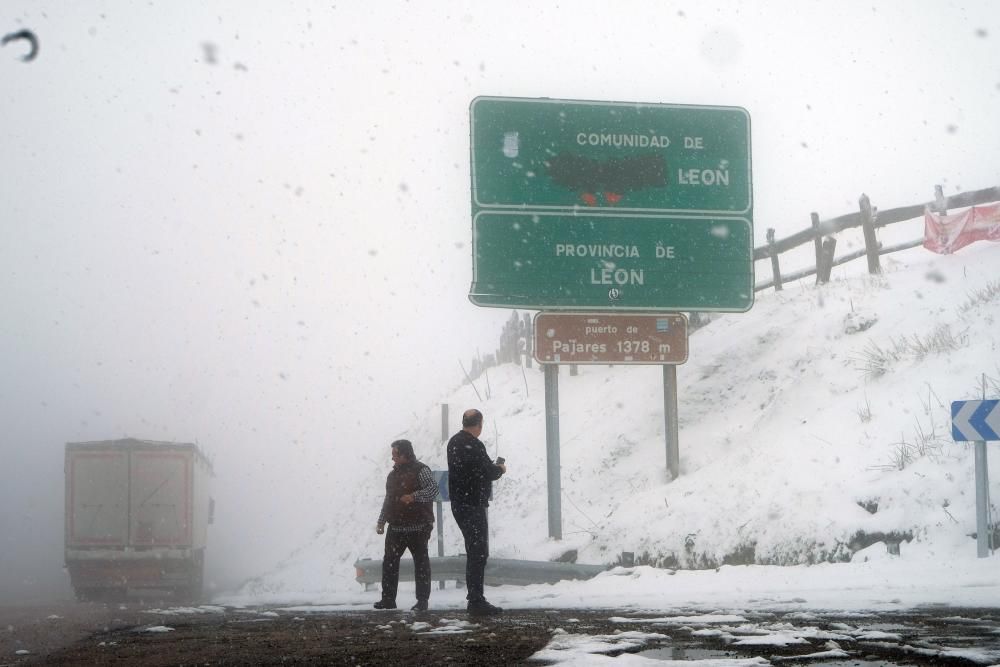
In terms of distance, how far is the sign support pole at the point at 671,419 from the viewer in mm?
18156

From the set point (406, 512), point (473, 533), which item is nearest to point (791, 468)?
point (406, 512)

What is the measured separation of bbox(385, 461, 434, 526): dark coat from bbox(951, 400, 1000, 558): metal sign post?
17.0 ft

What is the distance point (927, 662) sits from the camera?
19.0 feet

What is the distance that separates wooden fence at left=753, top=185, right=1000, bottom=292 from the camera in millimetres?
22047

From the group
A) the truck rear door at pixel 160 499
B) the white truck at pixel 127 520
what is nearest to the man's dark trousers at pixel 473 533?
the white truck at pixel 127 520

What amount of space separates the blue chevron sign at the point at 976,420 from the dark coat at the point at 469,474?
4509 millimetres

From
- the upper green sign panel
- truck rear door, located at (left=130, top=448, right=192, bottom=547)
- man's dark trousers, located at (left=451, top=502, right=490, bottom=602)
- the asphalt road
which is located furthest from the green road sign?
truck rear door, located at (left=130, top=448, right=192, bottom=547)

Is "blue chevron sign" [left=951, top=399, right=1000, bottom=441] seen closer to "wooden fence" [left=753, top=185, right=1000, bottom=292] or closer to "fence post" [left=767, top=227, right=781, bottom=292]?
"wooden fence" [left=753, top=185, right=1000, bottom=292]

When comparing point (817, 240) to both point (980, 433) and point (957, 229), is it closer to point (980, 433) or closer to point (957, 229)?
point (957, 229)

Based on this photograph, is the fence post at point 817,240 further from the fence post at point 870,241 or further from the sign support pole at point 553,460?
the sign support pole at point 553,460

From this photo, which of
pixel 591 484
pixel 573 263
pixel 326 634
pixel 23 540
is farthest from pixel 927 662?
pixel 23 540

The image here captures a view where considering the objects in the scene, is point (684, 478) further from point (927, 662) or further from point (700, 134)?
point (927, 662)

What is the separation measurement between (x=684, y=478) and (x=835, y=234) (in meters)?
7.87

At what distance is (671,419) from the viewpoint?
18312 millimetres
